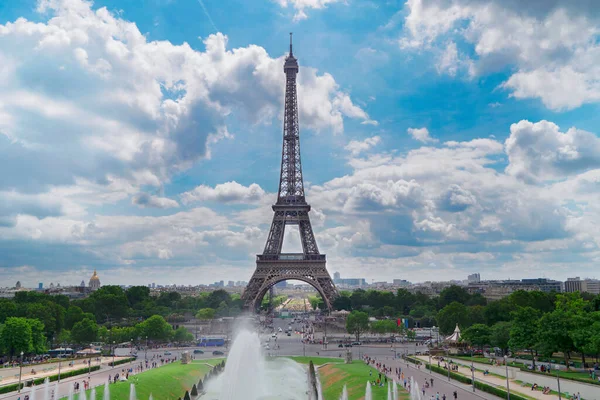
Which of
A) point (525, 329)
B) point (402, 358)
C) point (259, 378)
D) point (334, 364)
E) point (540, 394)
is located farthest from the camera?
point (402, 358)

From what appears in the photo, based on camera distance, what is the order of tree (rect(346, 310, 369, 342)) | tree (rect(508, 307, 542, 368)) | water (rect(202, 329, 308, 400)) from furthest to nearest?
tree (rect(346, 310, 369, 342)) → tree (rect(508, 307, 542, 368)) → water (rect(202, 329, 308, 400))

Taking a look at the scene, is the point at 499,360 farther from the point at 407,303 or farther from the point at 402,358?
the point at 407,303

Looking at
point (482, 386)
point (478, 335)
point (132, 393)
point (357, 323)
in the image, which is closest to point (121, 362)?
point (132, 393)

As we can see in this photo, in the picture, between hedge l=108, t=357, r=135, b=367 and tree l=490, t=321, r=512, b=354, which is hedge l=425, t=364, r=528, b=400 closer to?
tree l=490, t=321, r=512, b=354

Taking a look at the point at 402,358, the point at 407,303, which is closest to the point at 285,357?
the point at 402,358

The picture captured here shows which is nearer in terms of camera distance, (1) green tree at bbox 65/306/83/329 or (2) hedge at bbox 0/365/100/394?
(2) hedge at bbox 0/365/100/394

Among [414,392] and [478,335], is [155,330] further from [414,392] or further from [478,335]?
[414,392]

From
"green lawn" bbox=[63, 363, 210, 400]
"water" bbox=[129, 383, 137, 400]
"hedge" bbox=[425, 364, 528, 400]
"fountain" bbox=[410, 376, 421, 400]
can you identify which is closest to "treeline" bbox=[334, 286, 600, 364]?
"hedge" bbox=[425, 364, 528, 400]
